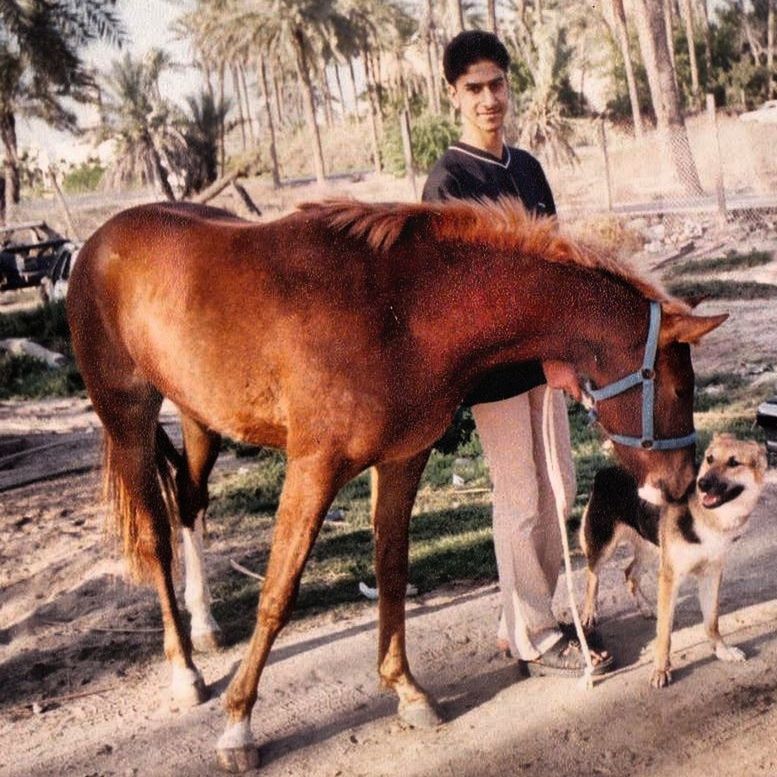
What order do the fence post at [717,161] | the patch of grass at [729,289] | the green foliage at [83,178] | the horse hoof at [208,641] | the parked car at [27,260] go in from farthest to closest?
the green foliage at [83,178]
the parked car at [27,260]
the fence post at [717,161]
the patch of grass at [729,289]
the horse hoof at [208,641]

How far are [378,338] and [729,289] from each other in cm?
954

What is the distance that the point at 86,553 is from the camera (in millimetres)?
5445

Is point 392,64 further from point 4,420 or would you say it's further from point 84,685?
point 84,685

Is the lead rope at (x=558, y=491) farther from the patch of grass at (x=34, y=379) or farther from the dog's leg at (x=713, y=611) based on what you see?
the patch of grass at (x=34, y=379)

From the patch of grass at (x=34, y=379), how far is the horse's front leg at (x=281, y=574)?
7761 mm

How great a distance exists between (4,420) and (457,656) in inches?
276

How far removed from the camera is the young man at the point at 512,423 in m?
3.48

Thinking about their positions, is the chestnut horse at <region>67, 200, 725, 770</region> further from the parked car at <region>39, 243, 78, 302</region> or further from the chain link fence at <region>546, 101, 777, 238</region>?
the parked car at <region>39, 243, 78, 302</region>

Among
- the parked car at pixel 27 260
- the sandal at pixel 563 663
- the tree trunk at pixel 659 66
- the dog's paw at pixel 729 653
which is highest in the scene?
the tree trunk at pixel 659 66

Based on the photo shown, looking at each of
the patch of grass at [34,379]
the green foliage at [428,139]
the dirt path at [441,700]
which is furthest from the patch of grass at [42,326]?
the green foliage at [428,139]

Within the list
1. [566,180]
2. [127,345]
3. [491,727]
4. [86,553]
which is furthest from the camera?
[566,180]

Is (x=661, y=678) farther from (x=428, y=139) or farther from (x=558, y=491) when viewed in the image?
(x=428, y=139)

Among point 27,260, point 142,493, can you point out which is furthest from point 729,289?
point 27,260

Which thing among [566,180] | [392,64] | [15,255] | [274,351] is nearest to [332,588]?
[274,351]
